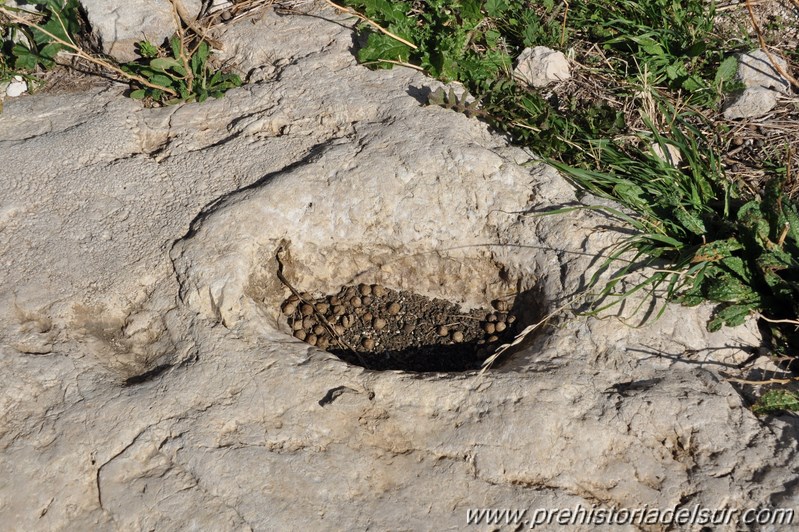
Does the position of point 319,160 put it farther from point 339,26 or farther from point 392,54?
point 339,26

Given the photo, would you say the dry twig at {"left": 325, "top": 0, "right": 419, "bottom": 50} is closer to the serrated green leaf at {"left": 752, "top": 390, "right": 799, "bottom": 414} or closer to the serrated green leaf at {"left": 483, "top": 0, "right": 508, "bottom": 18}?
the serrated green leaf at {"left": 483, "top": 0, "right": 508, "bottom": 18}

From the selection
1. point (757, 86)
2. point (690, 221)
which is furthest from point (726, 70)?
point (690, 221)

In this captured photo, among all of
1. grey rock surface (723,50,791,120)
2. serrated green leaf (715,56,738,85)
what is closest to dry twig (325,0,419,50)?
serrated green leaf (715,56,738,85)

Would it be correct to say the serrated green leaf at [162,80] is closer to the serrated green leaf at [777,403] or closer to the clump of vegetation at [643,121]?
the clump of vegetation at [643,121]

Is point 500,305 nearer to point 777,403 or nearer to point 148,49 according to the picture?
point 777,403

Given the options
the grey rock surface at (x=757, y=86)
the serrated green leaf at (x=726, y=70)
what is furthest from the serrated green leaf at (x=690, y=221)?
the serrated green leaf at (x=726, y=70)

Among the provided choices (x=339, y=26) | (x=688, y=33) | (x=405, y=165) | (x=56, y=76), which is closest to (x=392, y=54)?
(x=339, y=26)
